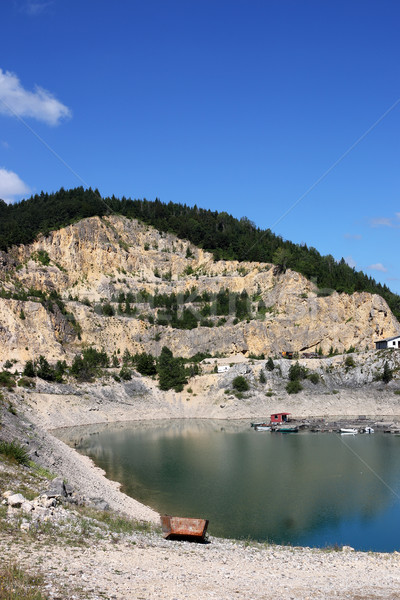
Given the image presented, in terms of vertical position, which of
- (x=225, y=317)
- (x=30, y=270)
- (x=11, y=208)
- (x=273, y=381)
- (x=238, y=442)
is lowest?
(x=238, y=442)

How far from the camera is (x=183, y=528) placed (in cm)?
2036

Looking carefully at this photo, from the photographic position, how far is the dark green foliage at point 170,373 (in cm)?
7831

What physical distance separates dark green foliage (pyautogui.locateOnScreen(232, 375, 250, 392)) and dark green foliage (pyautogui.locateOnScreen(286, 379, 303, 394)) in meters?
6.08

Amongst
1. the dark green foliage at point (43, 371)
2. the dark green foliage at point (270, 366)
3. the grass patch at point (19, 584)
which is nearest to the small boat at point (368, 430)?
the dark green foliage at point (270, 366)

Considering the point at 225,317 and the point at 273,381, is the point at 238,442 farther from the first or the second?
the point at 225,317

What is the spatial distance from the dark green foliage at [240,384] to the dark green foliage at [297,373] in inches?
276

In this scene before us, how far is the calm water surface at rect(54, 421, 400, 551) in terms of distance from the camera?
84.8 ft

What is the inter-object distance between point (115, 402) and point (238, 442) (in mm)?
25784

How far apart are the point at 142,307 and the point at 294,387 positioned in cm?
3735

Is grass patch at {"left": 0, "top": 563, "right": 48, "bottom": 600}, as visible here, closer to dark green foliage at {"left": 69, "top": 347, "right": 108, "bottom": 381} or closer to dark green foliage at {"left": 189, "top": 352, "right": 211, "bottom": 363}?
dark green foliage at {"left": 69, "top": 347, "right": 108, "bottom": 381}

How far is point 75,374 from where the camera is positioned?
74.9 m

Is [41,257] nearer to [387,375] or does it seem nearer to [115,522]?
[387,375]

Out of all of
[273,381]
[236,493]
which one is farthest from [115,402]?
[236,493]

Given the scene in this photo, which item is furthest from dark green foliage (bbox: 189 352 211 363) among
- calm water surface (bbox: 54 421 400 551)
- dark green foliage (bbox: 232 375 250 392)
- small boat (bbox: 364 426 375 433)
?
small boat (bbox: 364 426 375 433)
